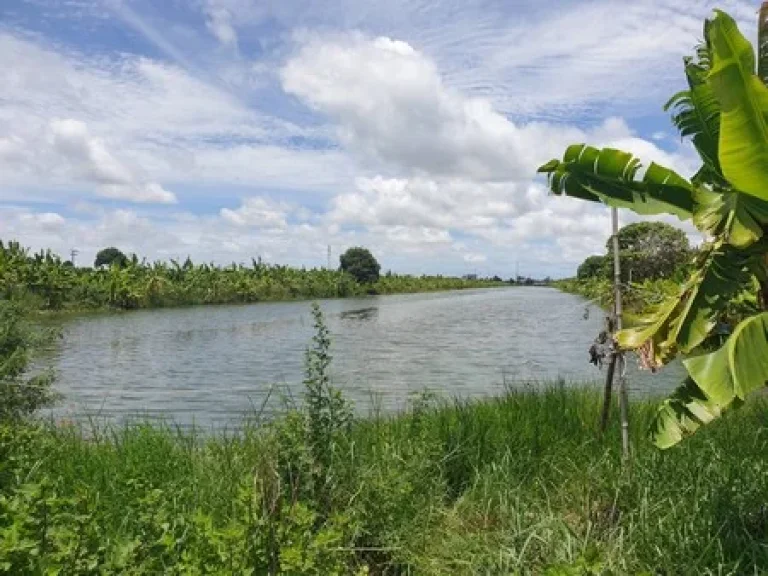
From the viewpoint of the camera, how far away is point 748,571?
11.5 feet

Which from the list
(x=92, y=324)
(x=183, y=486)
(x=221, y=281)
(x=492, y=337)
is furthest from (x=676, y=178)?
(x=221, y=281)

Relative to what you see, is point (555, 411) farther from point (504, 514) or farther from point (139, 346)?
point (139, 346)

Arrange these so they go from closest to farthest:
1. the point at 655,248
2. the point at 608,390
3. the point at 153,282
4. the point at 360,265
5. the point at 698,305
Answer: the point at 698,305 < the point at 608,390 < the point at 655,248 < the point at 153,282 < the point at 360,265

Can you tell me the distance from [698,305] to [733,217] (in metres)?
0.53

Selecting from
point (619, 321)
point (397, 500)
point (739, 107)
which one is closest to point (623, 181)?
point (619, 321)

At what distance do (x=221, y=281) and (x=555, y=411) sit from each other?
54.1 meters

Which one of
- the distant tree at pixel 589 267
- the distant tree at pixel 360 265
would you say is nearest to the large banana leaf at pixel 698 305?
the distant tree at pixel 589 267

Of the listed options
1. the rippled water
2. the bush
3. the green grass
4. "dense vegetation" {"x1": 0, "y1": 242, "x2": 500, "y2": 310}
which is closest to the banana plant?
the green grass

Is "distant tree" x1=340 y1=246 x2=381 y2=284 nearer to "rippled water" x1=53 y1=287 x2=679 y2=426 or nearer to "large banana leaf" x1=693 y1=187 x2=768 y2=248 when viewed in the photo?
Answer: "rippled water" x1=53 y1=287 x2=679 y2=426

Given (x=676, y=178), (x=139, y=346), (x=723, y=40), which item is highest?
(x=723, y=40)

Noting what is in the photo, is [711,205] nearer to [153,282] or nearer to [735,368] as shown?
[735,368]

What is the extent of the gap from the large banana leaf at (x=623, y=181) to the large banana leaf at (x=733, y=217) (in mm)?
217

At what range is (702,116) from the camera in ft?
14.4

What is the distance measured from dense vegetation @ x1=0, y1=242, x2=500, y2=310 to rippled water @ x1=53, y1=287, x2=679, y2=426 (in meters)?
3.29
